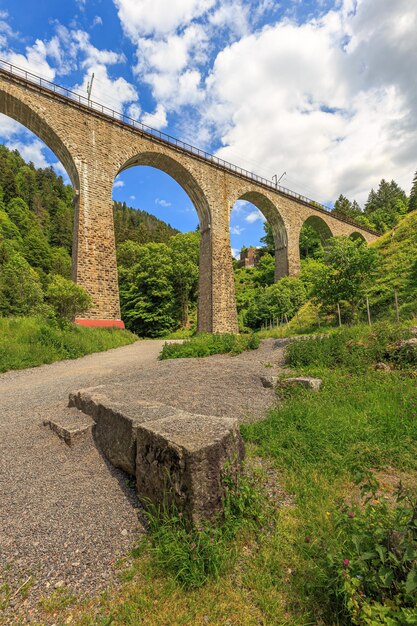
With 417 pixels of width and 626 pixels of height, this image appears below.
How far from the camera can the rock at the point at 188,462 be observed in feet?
6.43

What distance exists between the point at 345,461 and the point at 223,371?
3.49m

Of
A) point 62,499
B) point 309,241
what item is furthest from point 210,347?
point 309,241

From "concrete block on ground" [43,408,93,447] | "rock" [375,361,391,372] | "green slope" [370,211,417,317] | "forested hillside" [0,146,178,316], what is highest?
"forested hillside" [0,146,178,316]

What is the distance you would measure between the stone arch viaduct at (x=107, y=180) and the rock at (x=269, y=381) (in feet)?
34.8

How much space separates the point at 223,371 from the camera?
20.1ft

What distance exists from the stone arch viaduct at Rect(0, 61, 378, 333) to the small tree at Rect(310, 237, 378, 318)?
30.6 feet

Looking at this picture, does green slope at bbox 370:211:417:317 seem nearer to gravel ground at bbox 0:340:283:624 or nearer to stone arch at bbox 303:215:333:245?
gravel ground at bbox 0:340:283:624

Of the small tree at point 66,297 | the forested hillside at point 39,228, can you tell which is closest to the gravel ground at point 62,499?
the small tree at point 66,297

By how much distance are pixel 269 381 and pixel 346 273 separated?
6801 mm

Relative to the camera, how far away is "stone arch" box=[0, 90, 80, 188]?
45.6 ft

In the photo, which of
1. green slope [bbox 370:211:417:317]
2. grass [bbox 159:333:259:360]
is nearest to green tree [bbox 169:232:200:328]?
green slope [bbox 370:211:417:317]

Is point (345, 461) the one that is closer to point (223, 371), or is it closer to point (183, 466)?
point (183, 466)

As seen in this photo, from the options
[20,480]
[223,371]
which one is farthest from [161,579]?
[223,371]

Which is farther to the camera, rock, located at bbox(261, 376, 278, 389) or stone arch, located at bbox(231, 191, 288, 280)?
stone arch, located at bbox(231, 191, 288, 280)
